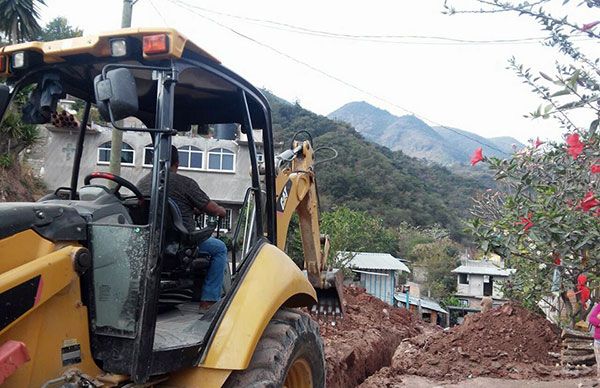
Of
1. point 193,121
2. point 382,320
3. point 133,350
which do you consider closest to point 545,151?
point 193,121

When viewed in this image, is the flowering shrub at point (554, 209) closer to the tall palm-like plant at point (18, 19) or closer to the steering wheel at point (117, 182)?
the steering wheel at point (117, 182)

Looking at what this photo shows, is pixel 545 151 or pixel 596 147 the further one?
pixel 545 151

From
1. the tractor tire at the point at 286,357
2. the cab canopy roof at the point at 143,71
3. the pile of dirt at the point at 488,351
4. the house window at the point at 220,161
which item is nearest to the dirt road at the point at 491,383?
the pile of dirt at the point at 488,351

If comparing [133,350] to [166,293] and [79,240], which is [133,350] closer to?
[79,240]

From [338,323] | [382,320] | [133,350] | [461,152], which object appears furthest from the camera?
[461,152]

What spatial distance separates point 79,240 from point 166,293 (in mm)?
1040

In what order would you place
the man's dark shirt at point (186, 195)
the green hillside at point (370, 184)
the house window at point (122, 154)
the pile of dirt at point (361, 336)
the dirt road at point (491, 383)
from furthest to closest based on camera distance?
the green hillside at point (370, 184) → the pile of dirt at point (361, 336) → the dirt road at point (491, 383) → the house window at point (122, 154) → the man's dark shirt at point (186, 195)

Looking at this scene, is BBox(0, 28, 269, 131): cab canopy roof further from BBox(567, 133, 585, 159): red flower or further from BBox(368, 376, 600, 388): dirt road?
BBox(368, 376, 600, 388): dirt road

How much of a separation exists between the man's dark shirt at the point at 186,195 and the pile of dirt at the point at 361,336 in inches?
192

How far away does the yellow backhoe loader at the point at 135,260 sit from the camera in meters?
2.80

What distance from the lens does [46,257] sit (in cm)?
283

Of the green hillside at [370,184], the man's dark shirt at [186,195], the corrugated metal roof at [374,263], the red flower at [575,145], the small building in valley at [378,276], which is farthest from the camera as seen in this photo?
the green hillside at [370,184]

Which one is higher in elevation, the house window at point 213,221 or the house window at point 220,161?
the house window at point 220,161

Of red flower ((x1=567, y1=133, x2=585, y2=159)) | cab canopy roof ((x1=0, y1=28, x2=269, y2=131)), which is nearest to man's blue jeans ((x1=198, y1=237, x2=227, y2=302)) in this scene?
cab canopy roof ((x1=0, y1=28, x2=269, y2=131))
